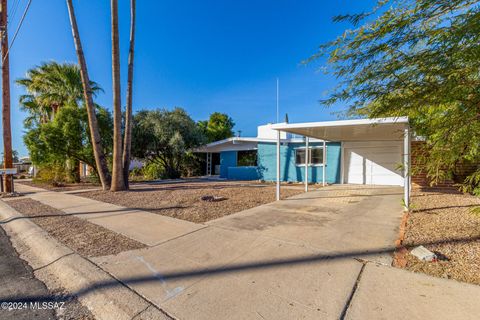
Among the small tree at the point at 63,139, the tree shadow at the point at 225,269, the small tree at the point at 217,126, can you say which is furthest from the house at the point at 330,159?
the small tree at the point at 217,126

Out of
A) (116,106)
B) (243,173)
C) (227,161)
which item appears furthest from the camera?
(227,161)

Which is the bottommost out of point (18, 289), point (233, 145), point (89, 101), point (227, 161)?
point (18, 289)

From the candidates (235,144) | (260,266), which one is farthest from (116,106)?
(260,266)

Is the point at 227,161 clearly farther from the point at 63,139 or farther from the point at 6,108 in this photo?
the point at 6,108

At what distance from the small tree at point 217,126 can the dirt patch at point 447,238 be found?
25686 mm

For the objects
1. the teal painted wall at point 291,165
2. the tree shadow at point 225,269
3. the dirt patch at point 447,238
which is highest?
the teal painted wall at point 291,165

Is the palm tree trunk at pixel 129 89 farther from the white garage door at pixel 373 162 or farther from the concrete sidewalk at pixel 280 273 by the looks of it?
the white garage door at pixel 373 162

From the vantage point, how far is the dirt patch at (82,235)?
3.93 meters

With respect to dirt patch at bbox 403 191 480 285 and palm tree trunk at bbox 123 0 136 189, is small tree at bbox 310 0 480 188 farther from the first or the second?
palm tree trunk at bbox 123 0 136 189

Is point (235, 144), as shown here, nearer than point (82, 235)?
No

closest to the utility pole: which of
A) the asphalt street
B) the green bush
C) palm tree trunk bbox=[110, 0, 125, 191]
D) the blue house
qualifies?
the green bush

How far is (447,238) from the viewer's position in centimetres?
389

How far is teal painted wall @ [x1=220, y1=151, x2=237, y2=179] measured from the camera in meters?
17.6

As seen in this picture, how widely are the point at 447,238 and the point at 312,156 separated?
993 centimetres
